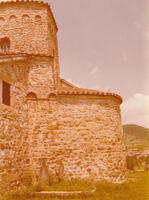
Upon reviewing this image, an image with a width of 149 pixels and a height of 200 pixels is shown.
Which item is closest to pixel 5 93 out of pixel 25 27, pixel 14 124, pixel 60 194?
pixel 14 124

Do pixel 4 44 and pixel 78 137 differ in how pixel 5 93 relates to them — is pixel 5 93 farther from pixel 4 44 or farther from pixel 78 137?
pixel 4 44

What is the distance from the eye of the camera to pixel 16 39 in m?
12.5

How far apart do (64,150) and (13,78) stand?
434 centimetres

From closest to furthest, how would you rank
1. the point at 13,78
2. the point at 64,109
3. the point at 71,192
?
the point at 71,192, the point at 13,78, the point at 64,109

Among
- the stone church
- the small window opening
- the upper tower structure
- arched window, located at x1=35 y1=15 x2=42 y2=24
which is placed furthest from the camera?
arched window, located at x1=35 y1=15 x2=42 y2=24

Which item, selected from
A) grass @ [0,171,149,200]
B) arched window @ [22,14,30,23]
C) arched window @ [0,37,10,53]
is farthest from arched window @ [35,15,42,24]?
grass @ [0,171,149,200]

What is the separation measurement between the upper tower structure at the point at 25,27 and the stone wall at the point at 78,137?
4.34 m

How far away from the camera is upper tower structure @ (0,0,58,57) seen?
41.0ft

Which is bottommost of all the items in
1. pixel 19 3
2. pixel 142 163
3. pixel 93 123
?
pixel 142 163

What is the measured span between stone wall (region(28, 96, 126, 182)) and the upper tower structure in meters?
4.34

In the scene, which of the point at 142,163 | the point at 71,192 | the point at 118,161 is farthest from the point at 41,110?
the point at 142,163

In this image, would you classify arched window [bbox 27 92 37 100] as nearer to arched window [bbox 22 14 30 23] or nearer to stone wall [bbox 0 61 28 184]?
stone wall [bbox 0 61 28 184]

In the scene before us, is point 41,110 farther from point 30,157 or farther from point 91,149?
point 91,149

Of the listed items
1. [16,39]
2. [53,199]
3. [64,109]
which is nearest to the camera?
[53,199]
